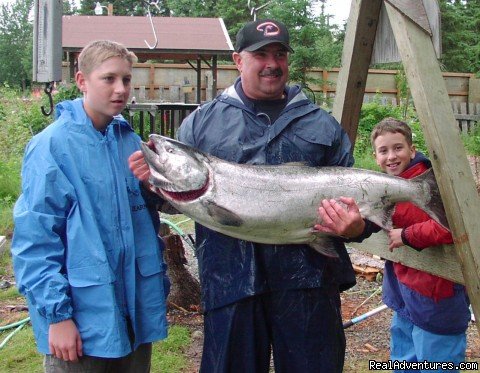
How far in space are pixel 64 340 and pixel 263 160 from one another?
4.05ft

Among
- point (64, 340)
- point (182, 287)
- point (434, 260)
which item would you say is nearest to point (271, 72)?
point (434, 260)

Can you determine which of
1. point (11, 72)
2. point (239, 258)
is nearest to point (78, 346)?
point (239, 258)

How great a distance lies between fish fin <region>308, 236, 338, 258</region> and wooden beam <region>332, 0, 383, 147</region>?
1.53m

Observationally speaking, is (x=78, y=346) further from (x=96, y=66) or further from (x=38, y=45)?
(x=38, y=45)

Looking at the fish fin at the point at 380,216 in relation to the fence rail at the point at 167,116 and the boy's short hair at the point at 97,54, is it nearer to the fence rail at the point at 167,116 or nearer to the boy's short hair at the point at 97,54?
the boy's short hair at the point at 97,54

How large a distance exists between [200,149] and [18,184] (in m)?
7.46

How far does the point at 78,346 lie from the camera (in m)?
2.52

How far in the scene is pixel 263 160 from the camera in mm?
2857

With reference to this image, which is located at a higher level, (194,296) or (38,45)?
(38,45)

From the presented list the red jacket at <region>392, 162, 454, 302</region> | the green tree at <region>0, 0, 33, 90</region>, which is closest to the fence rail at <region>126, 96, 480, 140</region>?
the red jacket at <region>392, 162, 454, 302</region>

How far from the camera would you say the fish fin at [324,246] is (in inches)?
110

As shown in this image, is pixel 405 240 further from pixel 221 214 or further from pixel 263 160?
pixel 221 214

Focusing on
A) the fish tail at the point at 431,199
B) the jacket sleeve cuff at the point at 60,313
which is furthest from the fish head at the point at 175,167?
the fish tail at the point at 431,199

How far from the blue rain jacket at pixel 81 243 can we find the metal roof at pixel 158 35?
512 inches
